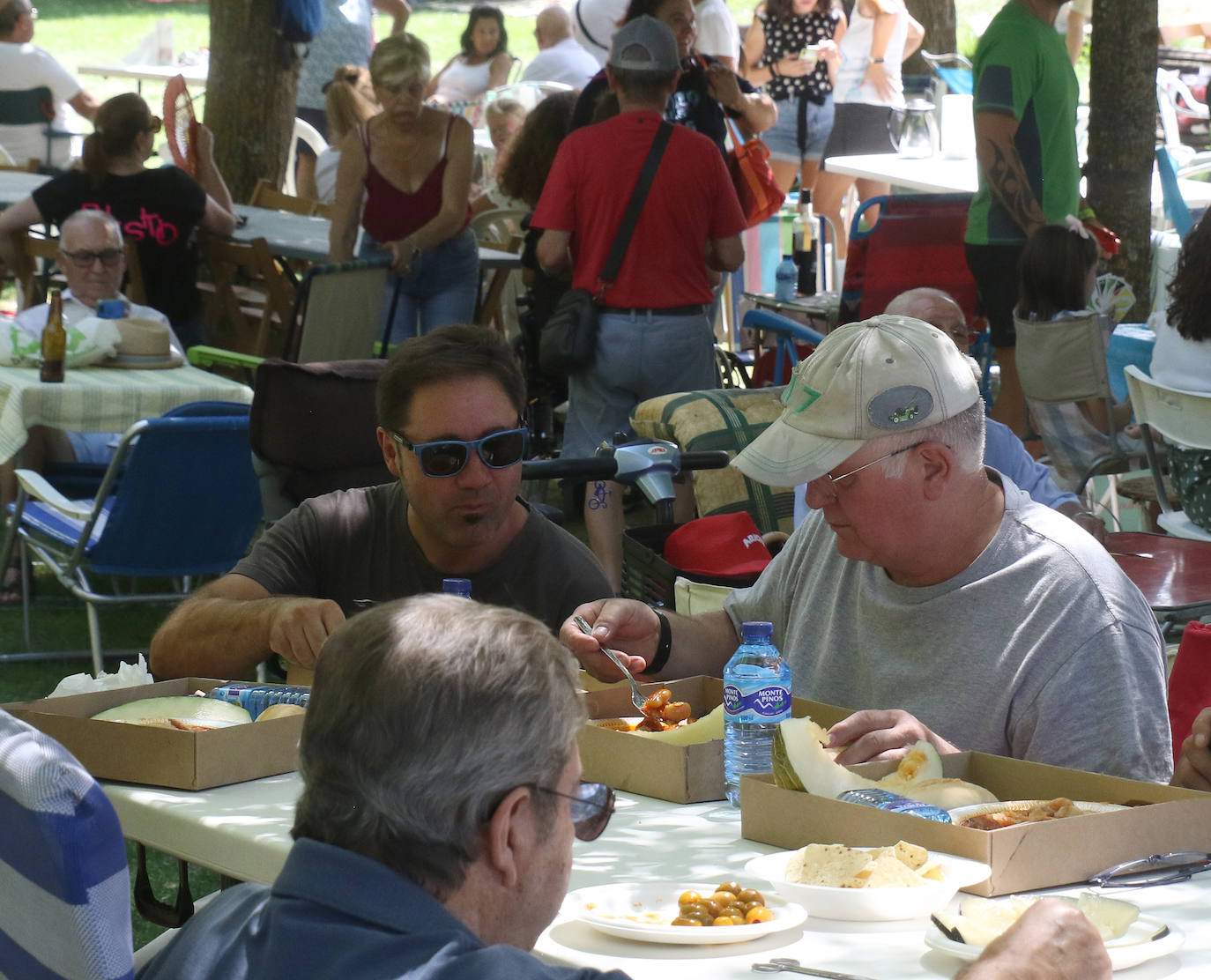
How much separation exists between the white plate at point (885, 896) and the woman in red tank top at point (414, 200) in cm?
579

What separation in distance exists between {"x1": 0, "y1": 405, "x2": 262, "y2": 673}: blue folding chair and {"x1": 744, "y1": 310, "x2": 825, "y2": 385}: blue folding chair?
2.43 metres

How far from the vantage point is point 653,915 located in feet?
6.55

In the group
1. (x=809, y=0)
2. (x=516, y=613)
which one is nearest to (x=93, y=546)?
(x=516, y=613)

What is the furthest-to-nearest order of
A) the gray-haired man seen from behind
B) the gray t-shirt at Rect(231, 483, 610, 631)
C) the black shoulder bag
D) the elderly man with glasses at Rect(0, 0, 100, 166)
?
the elderly man with glasses at Rect(0, 0, 100, 166), the black shoulder bag, the gray t-shirt at Rect(231, 483, 610, 631), the gray-haired man seen from behind

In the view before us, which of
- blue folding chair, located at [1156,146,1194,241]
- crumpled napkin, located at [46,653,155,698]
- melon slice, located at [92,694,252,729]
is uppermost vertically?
blue folding chair, located at [1156,146,1194,241]

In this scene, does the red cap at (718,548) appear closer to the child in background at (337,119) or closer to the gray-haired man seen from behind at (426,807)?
the gray-haired man seen from behind at (426,807)

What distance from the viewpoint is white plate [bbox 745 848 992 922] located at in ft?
6.47

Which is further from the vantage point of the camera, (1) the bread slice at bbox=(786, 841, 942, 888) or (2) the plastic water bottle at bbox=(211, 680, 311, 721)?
(2) the plastic water bottle at bbox=(211, 680, 311, 721)

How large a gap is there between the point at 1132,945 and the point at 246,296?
26.5ft

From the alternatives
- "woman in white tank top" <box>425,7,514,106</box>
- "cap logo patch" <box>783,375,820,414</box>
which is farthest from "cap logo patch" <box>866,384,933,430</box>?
"woman in white tank top" <box>425,7,514,106</box>

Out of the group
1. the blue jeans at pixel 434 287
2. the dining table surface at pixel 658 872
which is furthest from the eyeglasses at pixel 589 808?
the blue jeans at pixel 434 287

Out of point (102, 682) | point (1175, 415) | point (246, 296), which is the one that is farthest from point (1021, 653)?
point (246, 296)

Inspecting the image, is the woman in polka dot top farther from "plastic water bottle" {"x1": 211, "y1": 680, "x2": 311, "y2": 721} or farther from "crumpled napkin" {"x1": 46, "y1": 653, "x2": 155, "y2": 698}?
"plastic water bottle" {"x1": 211, "y1": 680, "x2": 311, "y2": 721}

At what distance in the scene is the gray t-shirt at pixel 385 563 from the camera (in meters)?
3.52
